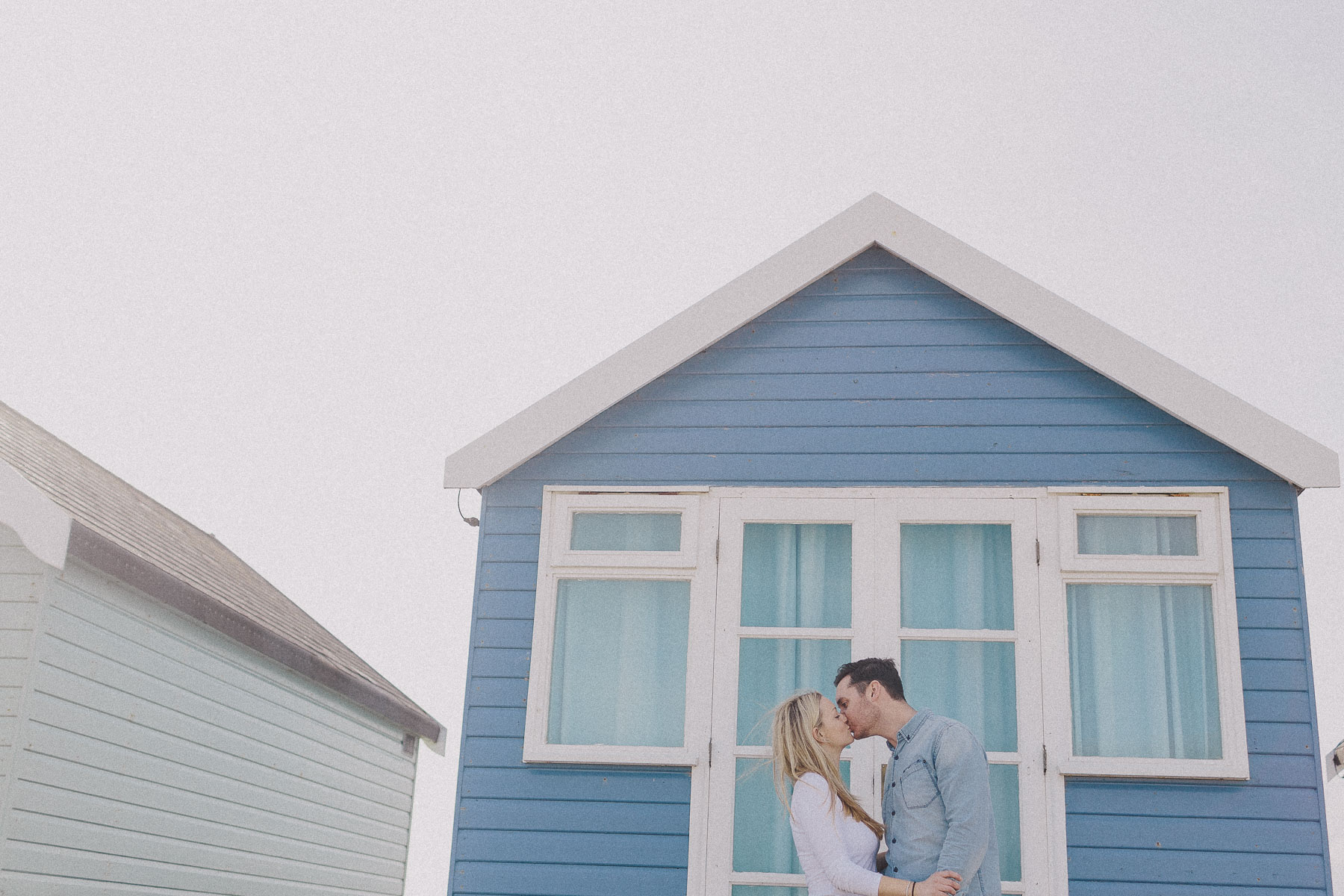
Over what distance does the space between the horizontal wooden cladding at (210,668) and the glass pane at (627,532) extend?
3.13 meters

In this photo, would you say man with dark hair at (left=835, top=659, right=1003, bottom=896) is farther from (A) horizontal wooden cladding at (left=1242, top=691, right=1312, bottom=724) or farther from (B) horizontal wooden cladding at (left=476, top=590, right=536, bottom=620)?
(B) horizontal wooden cladding at (left=476, top=590, right=536, bottom=620)

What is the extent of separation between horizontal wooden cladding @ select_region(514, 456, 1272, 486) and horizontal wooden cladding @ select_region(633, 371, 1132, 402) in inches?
12.7

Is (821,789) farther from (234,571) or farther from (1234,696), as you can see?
(234,571)

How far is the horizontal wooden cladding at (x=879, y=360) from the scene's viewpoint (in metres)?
7.29

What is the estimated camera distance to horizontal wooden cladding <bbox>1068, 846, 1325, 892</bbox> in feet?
21.0

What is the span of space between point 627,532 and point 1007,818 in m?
2.34

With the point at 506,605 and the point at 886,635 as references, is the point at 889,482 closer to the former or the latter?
the point at 886,635

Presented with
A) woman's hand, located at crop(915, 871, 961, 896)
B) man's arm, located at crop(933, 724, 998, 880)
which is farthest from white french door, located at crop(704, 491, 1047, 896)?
woman's hand, located at crop(915, 871, 961, 896)

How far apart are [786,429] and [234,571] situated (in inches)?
315

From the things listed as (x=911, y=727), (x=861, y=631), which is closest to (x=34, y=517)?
(x=861, y=631)

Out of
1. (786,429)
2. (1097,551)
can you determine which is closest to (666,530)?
(786,429)

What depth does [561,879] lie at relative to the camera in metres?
6.78

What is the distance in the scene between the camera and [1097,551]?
698 centimetres

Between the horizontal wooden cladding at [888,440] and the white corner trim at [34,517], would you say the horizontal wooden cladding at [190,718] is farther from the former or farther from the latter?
the horizontal wooden cladding at [888,440]
